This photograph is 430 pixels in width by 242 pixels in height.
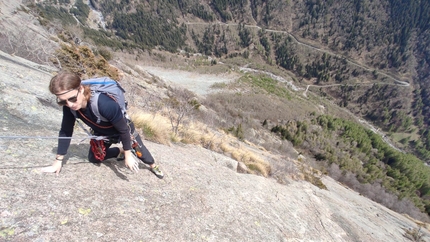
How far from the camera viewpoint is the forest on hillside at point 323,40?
288ft

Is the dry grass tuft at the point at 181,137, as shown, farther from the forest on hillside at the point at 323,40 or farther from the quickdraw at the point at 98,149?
the forest on hillside at the point at 323,40

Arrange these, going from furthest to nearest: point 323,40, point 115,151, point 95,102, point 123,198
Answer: point 323,40 < point 115,151 < point 123,198 < point 95,102

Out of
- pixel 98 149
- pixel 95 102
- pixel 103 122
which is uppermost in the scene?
pixel 95 102

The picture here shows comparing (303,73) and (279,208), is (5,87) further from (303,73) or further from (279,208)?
(303,73)

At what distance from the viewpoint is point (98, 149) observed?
3066 mm

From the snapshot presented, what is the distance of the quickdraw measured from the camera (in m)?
2.99

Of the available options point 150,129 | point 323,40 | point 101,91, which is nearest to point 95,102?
point 101,91

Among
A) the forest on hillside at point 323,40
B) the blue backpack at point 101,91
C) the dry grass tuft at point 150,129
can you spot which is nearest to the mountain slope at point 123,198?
the dry grass tuft at point 150,129

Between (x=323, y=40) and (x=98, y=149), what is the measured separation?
138m

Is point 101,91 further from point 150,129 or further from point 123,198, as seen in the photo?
point 150,129

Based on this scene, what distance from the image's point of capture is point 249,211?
14.3 ft

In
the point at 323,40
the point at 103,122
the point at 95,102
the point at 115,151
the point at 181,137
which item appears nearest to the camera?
the point at 95,102

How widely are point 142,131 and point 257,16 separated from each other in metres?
135

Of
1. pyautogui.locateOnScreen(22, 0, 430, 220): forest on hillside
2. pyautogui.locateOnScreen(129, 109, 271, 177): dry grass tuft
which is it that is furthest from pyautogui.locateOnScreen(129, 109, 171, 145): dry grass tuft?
pyautogui.locateOnScreen(22, 0, 430, 220): forest on hillside
